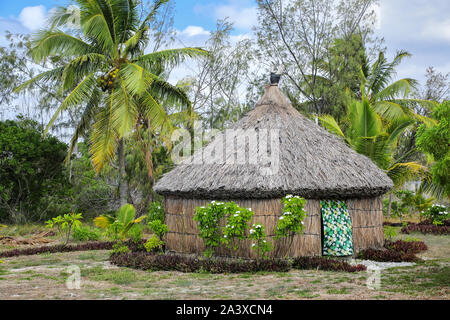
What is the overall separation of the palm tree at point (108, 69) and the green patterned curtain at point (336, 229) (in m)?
6.76

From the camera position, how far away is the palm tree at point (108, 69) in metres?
14.9

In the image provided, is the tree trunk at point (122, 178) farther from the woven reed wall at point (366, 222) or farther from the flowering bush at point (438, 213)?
the flowering bush at point (438, 213)

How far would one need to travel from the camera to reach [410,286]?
794cm

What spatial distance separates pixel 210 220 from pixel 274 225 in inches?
56.2

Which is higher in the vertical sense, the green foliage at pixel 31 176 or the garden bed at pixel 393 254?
the green foliage at pixel 31 176

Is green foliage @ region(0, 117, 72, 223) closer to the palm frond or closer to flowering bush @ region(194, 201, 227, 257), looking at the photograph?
the palm frond

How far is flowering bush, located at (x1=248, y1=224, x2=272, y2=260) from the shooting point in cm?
961

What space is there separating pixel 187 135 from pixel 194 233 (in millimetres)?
9075

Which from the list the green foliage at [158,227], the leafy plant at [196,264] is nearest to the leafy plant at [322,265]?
the leafy plant at [196,264]

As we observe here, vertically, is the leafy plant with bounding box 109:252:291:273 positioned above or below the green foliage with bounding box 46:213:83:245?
below

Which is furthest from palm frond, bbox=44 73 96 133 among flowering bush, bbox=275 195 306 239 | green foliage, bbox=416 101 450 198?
green foliage, bbox=416 101 450 198

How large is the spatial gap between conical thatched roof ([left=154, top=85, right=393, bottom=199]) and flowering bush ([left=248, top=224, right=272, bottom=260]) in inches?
33.0

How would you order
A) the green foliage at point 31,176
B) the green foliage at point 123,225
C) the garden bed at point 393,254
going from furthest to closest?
the green foliage at point 31,176, the green foliage at point 123,225, the garden bed at point 393,254

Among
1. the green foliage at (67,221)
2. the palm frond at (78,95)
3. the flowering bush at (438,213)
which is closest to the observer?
the green foliage at (67,221)
